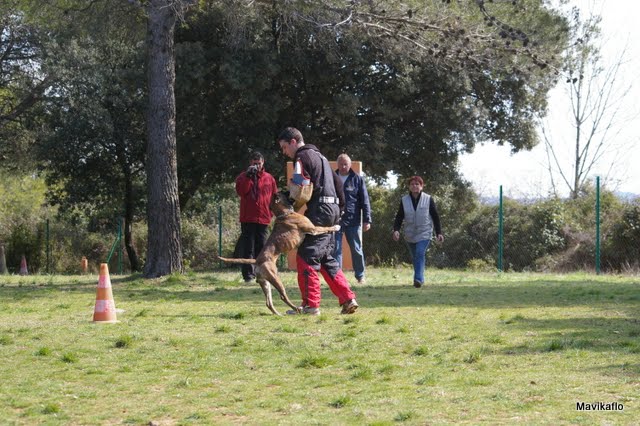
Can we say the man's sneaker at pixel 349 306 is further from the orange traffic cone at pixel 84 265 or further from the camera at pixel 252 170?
the orange traffic cone at pixel 84 265

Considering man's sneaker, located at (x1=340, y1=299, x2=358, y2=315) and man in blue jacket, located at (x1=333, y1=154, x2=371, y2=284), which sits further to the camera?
man in blue jacket, located at (x1=333, y1=154, x2=371, y2=284)

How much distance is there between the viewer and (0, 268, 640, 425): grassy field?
17.3 ft

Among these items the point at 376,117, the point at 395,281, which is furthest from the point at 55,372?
the point at 376,117

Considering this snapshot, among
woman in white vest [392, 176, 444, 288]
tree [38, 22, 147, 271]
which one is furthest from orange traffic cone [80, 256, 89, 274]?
woman in white vest [392, 176, 444, 288]

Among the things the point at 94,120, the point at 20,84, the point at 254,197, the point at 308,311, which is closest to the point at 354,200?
the point at 254,197

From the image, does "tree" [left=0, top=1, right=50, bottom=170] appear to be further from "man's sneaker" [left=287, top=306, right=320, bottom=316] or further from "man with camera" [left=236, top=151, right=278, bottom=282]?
"man's sneaker" [left=287, top=306, right=320, bottom=316]

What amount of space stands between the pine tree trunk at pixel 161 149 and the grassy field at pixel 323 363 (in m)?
3.93

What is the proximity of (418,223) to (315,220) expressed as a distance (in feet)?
14.5

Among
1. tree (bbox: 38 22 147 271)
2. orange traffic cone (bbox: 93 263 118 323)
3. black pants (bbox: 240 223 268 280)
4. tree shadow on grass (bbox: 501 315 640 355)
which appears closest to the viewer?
tree shadow on grass (bbox: 501 315 640 355)

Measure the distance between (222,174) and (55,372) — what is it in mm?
18771

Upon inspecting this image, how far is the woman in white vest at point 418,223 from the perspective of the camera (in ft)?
44.5

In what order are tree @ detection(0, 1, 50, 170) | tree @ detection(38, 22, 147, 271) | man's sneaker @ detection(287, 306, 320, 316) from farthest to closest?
1. tree @ detection(0, 1, 50, 170)
2. tree @ detection(38, 22, 147, 271)
3. man's sneaker @ detection(287, 306, 320, 316)

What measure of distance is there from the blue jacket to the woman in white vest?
620 mm

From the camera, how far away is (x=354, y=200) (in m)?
13.8
